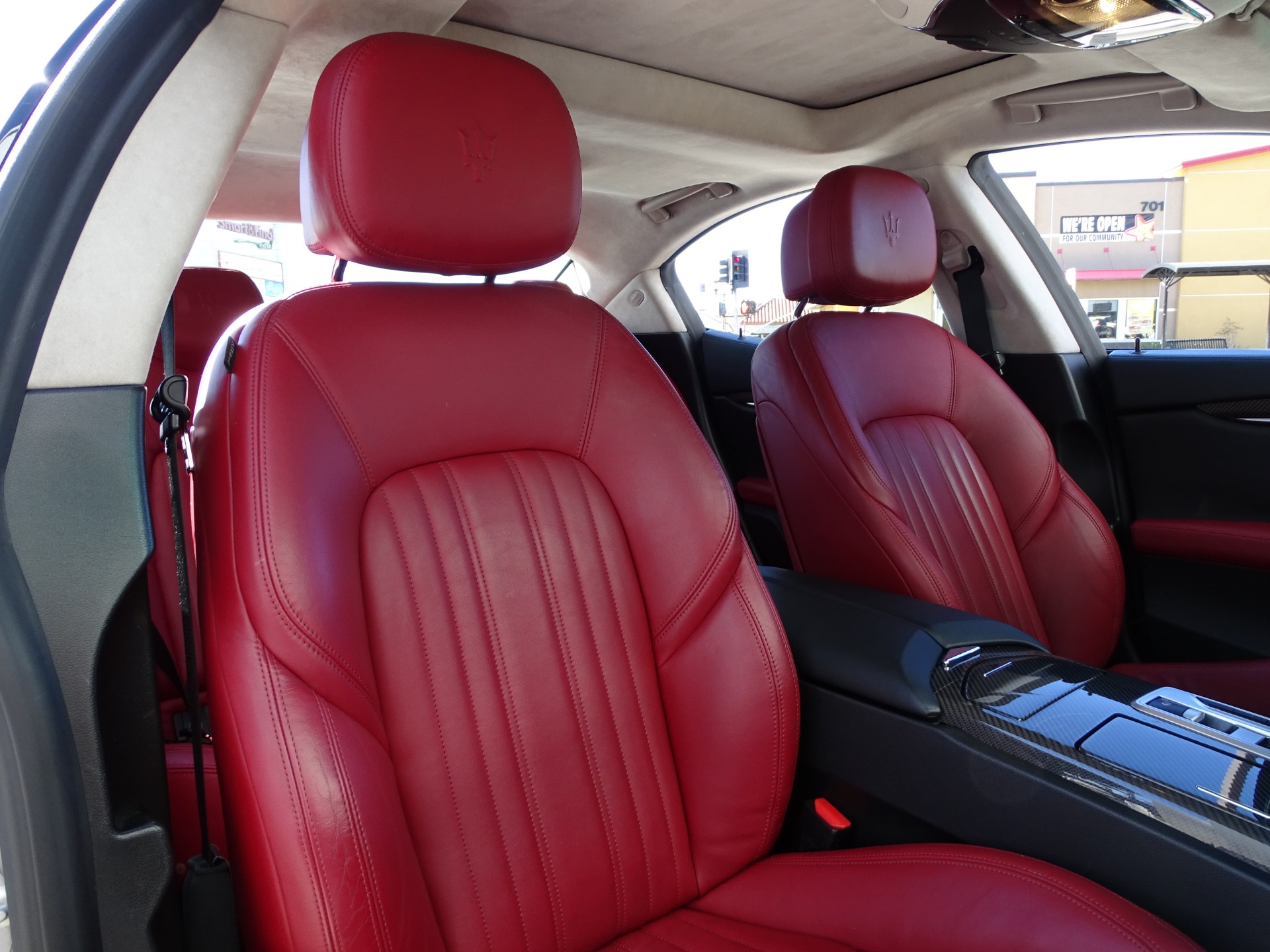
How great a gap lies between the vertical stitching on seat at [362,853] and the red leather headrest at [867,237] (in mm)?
1445

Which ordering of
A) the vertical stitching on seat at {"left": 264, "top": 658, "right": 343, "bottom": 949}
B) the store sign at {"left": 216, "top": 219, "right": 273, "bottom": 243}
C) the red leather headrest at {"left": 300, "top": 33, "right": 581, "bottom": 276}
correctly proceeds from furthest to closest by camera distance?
the store sign at {"left": 216, "top": 219, "right": 273, "bottom": 243} < the red leather headrest at {"left": 300, "top": 33, "right": 581, "bottom": 276} < the vertical stitching on seat at {"left": 264, "top": 658, "right": 343, "bottom": 949}

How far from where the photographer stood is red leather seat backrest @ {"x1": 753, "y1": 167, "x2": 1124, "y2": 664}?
1885mm

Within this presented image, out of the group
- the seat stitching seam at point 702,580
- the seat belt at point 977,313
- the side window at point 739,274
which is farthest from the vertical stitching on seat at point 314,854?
the seat belt at point 977,313

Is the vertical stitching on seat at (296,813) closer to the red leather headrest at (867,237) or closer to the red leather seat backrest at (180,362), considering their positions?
the red leather seat backrest at (180,362)

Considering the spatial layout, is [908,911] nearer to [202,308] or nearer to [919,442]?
[919,442]

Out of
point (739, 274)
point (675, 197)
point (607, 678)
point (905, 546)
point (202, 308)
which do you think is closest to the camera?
point (607, 678)

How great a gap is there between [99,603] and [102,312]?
0.28m

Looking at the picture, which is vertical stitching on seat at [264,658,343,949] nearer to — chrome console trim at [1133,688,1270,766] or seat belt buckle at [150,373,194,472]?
seat belt buckle at [150,373,194,472]

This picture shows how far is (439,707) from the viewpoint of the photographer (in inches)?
43.2

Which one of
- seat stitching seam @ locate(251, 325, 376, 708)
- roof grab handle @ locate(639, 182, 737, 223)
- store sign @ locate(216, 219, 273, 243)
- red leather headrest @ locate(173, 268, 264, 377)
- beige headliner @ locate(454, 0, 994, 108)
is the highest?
beige headliner @ locate(454, 0, 994, 108)

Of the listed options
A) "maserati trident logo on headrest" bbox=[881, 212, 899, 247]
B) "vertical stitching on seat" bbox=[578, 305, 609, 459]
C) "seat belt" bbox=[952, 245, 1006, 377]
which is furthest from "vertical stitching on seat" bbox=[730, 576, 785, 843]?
"seat belt" bbox=[952, 245, 1006, 377]

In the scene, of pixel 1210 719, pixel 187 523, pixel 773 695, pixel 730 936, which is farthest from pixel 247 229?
pixel 1210 719

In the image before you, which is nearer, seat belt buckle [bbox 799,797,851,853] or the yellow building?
seat belt buckle [bbox 799,797,851,853]

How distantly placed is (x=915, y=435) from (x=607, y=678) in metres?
1.04
